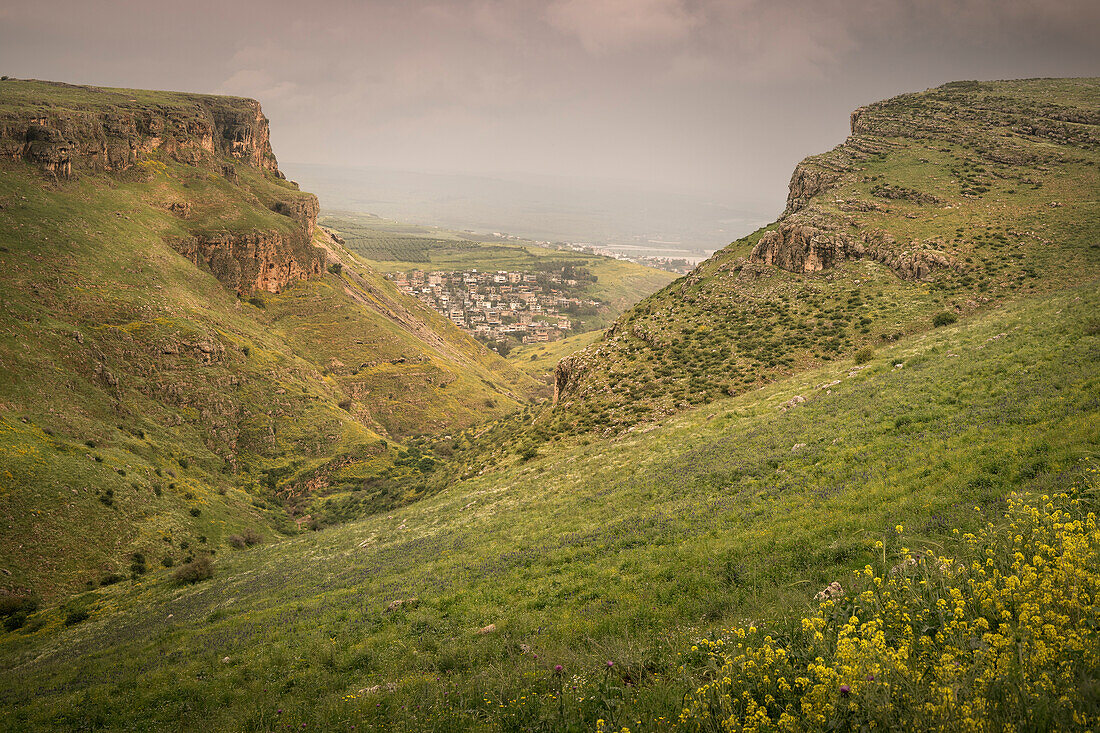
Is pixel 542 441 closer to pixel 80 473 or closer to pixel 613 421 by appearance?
pixel 613 421

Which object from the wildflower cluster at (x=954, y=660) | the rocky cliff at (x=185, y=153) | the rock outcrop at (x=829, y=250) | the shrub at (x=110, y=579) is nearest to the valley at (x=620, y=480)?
the wildflower cluster at (x=954, y=660)

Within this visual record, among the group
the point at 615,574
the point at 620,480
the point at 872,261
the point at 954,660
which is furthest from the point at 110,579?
the point at 872,261

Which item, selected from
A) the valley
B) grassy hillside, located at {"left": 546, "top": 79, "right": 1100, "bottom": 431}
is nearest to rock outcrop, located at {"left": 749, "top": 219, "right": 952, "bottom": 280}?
grassy hillside, located at {"left": 546, "top": 79, "right": 1100, "bottom": 431}

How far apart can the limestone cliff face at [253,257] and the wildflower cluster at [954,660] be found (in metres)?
92.1

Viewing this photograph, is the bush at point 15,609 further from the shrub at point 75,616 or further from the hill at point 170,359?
the shrub at point 75,616

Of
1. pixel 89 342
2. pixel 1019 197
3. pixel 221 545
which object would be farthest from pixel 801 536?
pixel 89 342

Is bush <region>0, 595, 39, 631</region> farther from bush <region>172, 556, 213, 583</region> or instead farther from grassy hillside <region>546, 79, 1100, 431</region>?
grassy hillside <region>546, 79, 1100, 431</region>

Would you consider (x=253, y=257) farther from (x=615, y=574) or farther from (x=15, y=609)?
(x=615, y=574)

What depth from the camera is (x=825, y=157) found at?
55.4 meters

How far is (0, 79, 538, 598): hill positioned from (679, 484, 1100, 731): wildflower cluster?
40.9m

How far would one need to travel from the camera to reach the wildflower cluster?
3965 millimetres

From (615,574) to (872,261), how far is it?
40.2 metres

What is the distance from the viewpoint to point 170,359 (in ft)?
185

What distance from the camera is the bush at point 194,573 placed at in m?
28.3
